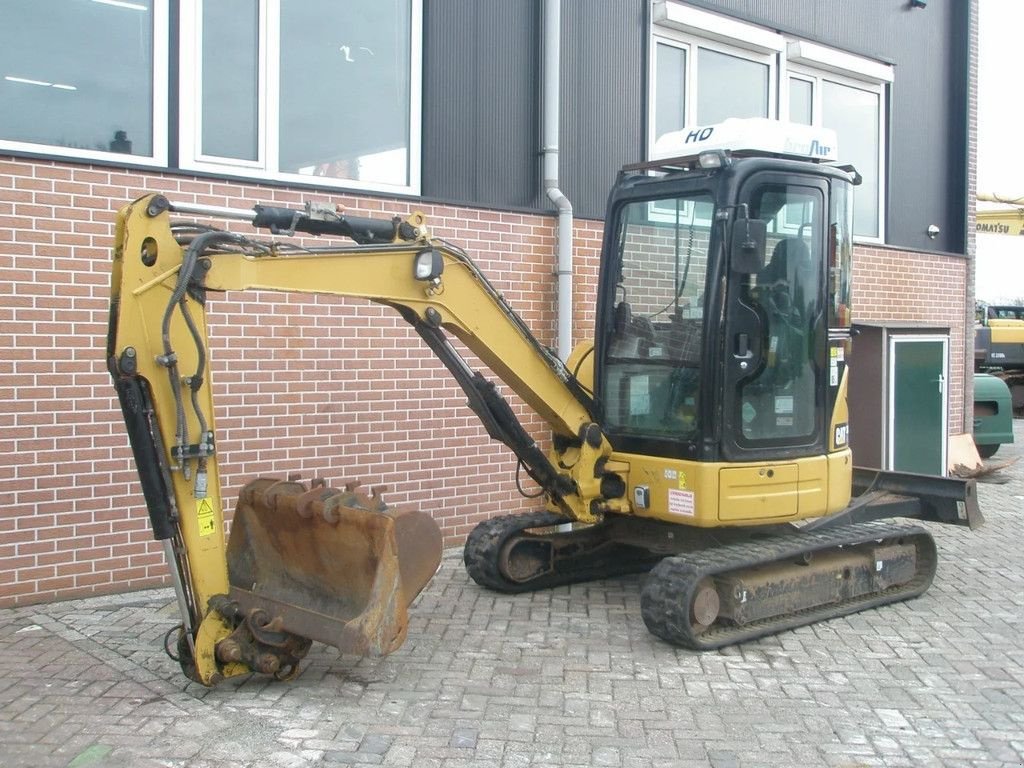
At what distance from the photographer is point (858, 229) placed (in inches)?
460

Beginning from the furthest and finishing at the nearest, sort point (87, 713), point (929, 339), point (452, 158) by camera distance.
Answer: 1. point (929, 339)
2. point (452, 158)
3. point (87, 713)

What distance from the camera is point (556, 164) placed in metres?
8.67

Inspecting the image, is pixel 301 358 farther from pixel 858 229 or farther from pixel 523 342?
pixel 858 229

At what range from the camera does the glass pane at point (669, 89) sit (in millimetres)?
9719

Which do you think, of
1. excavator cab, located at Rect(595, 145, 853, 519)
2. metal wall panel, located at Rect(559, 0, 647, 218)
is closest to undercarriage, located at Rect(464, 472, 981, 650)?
excavator cab, located at Rect(595, 145, 853, 519)

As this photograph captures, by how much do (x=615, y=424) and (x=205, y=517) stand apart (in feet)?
8.98

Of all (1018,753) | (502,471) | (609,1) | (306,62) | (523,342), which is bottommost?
(1018,753)

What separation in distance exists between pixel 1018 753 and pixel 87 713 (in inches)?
156

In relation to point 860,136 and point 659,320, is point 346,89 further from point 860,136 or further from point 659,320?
point 860,136

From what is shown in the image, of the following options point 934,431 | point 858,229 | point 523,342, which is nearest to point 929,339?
point 934,431

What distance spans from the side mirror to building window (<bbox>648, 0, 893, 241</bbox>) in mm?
2844

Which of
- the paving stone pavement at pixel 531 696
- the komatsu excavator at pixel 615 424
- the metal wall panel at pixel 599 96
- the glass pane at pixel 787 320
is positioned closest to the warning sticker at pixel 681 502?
the komatsu excavator at pixel 615 424

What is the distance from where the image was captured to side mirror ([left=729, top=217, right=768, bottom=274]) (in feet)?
19.6

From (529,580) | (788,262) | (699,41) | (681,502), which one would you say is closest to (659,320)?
(788,262)
